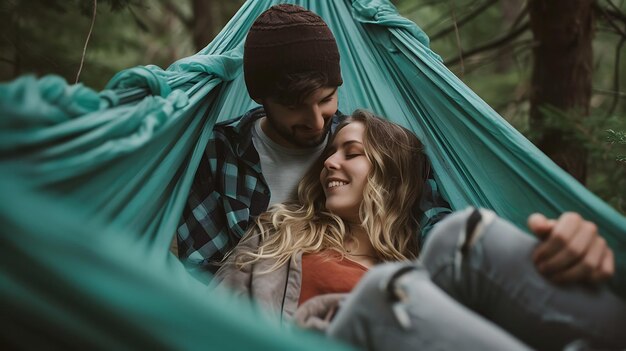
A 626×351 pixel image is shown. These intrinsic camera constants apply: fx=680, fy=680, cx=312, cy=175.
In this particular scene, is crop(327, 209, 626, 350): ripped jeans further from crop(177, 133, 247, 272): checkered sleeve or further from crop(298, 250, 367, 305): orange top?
crop(177, 133, 247, 272): checkered sleeve

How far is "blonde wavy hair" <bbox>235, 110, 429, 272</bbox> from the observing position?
178 centimetres

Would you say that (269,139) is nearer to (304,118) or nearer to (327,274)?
(304,118)

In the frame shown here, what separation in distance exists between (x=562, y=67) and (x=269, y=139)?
1371mm

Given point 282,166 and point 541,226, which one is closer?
point 541,226

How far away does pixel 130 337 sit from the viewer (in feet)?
3.10

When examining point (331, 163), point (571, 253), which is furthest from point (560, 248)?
point (331, 163)

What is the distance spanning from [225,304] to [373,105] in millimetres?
1340

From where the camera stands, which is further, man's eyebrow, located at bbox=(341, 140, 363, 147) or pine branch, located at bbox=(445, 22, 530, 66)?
pine branch, located at bbox=(445, 22, 530, 66)

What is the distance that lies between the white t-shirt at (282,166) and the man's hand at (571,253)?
0.85m

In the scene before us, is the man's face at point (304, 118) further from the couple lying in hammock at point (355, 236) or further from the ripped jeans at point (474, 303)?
the ripped jeans at point (474, 303)

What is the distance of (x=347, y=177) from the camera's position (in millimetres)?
1816

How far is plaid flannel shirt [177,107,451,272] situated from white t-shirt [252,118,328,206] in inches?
0.9

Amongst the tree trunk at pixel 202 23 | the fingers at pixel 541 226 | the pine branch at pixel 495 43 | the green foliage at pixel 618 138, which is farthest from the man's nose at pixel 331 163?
the tree trunk at pixel 202 23

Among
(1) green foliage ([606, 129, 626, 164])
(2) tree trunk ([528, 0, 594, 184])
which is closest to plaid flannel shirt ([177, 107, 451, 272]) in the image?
(1) green foliage ([606, 129, 626, 164])
